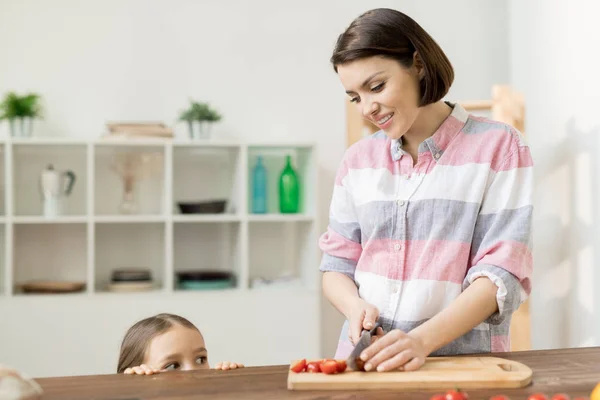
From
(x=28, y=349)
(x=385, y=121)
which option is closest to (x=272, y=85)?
(x=28, y=349)

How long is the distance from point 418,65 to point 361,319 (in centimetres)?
55

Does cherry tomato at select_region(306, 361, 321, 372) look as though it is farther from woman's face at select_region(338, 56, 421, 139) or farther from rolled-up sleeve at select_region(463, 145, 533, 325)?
woman's face at select_region(338, 56, 421, 139)

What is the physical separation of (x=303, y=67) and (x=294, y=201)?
31.3 inches

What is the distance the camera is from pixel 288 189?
363 centimetres

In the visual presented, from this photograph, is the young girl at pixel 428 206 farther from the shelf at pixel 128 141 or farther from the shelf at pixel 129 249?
the shelf at pixel 129 249

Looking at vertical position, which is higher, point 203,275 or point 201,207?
point 201,207

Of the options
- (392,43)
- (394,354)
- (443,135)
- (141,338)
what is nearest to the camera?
(394,354)

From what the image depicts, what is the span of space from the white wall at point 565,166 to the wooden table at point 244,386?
139 centimetres

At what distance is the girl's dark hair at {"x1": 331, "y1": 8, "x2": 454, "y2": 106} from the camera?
1.43 metres

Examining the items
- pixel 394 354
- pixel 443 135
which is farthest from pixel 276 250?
pixel 394 354

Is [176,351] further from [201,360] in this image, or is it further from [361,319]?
[361,319]

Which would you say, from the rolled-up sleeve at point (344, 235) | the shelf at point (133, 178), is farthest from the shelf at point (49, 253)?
the rolled-up sleeve at point (344, 235)

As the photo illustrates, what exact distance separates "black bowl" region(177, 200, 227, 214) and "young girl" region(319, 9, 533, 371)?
198cm

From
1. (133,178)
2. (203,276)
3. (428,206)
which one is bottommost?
(203,276)
